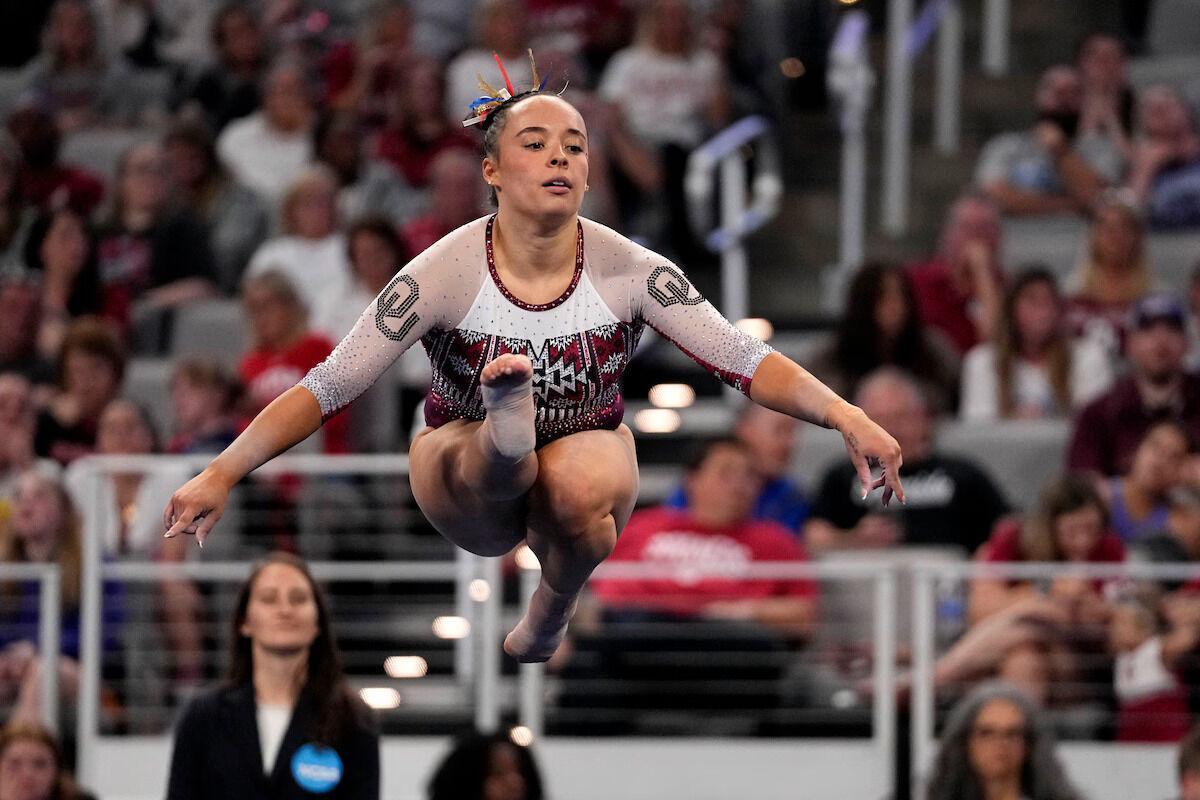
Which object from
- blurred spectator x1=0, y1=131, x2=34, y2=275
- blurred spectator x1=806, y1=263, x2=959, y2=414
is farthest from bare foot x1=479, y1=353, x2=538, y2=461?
blurred spectator x1=0, y1=131, x2=34, y2=275

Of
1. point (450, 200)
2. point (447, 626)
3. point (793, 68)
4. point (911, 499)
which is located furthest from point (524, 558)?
point (793, 68)

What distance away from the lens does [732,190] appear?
8.17 m

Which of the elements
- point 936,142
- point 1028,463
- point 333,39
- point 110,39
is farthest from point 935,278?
point 110,39

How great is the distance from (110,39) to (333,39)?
1139mm

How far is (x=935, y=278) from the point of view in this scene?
779 cm

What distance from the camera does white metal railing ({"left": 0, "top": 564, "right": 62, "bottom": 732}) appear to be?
623 centimetres

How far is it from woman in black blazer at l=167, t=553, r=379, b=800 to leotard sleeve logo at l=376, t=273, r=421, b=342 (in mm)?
1390

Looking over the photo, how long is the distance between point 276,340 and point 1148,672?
335 centimetres

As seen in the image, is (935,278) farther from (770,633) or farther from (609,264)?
(609,264)

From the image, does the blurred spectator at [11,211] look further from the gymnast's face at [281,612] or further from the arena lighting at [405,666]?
the gymnast's face at [281,612]

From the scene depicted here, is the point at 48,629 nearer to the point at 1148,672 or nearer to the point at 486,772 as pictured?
the point at 486,772

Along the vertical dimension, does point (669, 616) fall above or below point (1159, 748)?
above

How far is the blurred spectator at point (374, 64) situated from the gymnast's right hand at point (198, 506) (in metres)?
5.50

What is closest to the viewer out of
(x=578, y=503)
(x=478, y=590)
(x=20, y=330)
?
(x=578, y=503)
